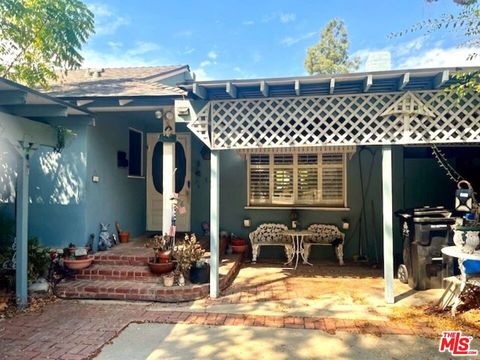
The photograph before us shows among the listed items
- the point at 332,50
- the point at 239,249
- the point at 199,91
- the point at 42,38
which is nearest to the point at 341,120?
the point at 199,91

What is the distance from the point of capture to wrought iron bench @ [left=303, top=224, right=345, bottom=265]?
6.96 metres

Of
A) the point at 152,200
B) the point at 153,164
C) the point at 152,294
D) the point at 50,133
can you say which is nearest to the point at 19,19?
the point at 50,133

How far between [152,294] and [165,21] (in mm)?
11257

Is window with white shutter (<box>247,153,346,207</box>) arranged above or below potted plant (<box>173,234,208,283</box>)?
above

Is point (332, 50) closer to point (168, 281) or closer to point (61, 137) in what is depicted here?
point (61, 137)

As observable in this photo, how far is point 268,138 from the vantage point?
488 cm

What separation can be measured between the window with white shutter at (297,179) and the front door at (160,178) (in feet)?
5.05

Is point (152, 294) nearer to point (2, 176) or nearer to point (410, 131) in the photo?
point (2, 176)

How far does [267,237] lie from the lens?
7.37 metres

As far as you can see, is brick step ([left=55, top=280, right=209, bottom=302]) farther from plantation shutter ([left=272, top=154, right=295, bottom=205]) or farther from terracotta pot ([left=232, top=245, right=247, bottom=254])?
plantation shutter ([left=272, top=154, right=295, bottom=205])

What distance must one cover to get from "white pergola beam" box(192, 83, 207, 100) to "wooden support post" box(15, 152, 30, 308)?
2.57 metres

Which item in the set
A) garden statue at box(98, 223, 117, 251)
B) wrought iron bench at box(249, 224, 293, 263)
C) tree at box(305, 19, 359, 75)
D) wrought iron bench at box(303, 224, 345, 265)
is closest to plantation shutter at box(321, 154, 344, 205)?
wrought iron bench at box(303, 224, 345, 265)

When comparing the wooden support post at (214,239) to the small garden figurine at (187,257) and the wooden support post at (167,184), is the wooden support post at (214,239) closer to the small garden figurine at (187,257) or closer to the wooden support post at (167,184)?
the small garden figurine at (187,257)

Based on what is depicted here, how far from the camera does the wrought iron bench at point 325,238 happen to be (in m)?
6.96
